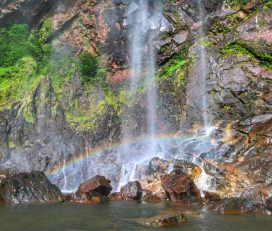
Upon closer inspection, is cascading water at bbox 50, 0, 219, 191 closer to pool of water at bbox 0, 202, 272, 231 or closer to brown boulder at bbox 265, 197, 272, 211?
brown boulder at bbox 265, 197, 272, 211

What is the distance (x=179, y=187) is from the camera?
23.3m

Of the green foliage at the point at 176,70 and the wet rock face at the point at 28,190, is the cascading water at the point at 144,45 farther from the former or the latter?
the wet rock face at the point at 28,190

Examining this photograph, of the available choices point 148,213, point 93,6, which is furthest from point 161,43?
point 148,213

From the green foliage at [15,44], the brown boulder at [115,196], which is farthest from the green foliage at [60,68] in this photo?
the brown boulder at [115,196]

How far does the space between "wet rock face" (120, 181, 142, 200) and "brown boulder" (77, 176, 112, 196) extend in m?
1.11

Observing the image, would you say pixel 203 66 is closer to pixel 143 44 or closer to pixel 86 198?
pixel 143 44

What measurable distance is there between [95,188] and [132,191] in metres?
2.27

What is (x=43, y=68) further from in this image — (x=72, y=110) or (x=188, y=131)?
(x=188, y=131)

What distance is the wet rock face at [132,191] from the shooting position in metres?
24.6

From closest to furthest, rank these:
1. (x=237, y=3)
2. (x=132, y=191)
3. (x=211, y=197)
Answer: (x=211, y=197) < (x=132, y=191) < (x=237, y=3)

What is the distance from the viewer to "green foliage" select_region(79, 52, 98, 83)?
38000 millimetres

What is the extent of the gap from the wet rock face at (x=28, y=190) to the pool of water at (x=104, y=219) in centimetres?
203

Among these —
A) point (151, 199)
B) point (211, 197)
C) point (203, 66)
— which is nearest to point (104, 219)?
point (151, 199)

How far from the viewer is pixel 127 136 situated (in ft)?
111
